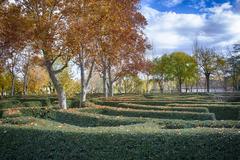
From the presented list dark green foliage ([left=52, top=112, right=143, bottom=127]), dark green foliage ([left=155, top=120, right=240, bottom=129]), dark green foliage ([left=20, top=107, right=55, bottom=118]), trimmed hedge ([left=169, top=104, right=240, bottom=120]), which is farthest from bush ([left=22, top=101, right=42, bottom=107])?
dark green foliage ([left=155, top=120, right=240, bottom=129])

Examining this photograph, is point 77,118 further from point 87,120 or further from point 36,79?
point 36,79

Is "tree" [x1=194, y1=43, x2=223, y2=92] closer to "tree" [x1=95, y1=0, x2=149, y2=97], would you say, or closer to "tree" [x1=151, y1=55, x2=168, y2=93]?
"tree" [x1=151, y1=55, x2=168, y2=93]

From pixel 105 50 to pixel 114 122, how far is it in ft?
42.0

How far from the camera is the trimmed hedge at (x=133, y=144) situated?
6.99m

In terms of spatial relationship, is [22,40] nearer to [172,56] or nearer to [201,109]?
[201,109]

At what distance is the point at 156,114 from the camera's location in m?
13.4

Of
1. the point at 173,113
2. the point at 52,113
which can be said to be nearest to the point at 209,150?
the point at 173,113

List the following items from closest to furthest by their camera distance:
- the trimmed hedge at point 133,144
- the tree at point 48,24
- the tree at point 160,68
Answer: the trimmed hedge at point 133,144 → the tree at point 48,24 → the tree at point 160,68

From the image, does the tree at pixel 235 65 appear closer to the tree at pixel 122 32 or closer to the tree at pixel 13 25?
the tree at pixel 122 32

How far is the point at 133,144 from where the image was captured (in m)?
7.31

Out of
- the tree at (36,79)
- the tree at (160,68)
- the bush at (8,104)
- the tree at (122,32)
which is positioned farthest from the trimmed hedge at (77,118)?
the tree at (160,68)

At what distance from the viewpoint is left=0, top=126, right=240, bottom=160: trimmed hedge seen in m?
6.99

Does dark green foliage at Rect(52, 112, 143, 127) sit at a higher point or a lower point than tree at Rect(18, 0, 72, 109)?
lower

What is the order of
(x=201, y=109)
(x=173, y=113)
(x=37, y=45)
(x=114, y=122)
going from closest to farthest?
1. (x=114, y=122)
2. (x=173, y=113)
3. (x=201, y=109)
4. (x=37, y=45)
